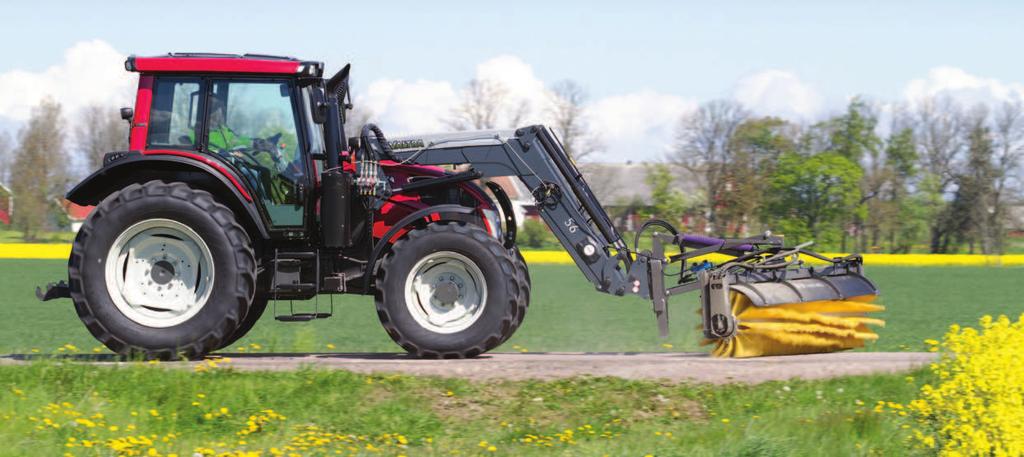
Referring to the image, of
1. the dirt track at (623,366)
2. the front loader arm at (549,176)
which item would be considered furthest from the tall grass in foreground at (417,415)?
the front loader arm at (549,176)

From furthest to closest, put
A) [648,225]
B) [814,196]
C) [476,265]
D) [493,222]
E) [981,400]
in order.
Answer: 1. [814,196]
2. [648,225]
3. [493,222]
4. [476,265]
5. [981,400]

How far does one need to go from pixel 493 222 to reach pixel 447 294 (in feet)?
2.93

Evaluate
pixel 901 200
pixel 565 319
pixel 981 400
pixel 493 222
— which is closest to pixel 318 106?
pixel 493 222

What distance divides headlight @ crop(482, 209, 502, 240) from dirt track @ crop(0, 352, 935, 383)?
113cm

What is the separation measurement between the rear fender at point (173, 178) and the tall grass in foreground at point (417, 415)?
59.3 inches

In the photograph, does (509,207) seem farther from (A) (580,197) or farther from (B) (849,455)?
(B) (849,455)

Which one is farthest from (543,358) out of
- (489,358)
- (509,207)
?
(509,207)

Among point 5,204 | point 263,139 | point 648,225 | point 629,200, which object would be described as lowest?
point 648,225

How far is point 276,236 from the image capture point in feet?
33.7

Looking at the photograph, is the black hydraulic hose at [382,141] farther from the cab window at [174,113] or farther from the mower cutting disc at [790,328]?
the mower cutting disc at [790,328]

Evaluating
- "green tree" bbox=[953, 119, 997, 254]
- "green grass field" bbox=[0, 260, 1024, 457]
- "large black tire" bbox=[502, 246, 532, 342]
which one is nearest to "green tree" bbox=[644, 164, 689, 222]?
"green tree" bbox=[953, 119, 997, 254]

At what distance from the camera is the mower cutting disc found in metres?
10.4

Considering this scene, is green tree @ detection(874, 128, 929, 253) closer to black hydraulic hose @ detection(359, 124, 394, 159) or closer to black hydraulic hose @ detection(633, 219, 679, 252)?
black hydraulic hose @ detection(633, 219, 679, 252)

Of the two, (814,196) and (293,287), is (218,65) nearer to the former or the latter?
(293,287)
